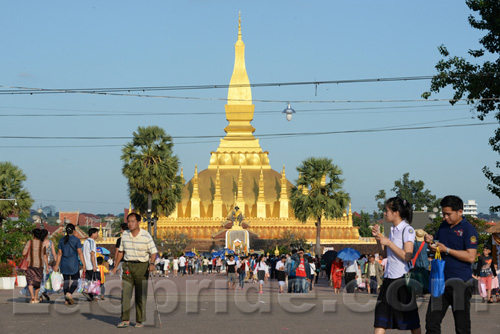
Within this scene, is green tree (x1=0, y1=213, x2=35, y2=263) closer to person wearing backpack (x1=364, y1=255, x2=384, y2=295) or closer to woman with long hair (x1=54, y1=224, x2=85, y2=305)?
woman with long hair (x1=54, y1=224, x2=85, y2=305)

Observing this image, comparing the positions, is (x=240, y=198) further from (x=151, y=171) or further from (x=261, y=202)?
(x=151, y=171)

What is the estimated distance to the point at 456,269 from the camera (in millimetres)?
9859

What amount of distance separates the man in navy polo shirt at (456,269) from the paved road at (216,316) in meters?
3.84

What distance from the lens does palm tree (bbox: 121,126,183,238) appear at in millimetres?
56188

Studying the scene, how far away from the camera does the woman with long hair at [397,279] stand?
955 centimetres

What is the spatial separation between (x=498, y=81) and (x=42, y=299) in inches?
710

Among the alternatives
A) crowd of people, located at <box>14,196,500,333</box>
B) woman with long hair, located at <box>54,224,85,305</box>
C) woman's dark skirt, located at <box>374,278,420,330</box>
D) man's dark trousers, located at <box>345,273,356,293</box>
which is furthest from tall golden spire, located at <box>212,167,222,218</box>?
woman's dark skirt, located at <box>374,278,420,330</box>

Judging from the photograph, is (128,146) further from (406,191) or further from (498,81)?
(406,191)

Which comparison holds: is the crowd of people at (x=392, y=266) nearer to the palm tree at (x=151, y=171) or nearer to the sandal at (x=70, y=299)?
the sandal at (x=70, y=299)

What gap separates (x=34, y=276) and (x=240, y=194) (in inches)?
2735

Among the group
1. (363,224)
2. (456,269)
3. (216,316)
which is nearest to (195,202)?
(363,224)

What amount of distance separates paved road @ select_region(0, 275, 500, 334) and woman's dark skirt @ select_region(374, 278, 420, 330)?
4.05 m

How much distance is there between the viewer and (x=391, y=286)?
961 centimetres

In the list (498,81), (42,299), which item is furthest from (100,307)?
(498,81)
